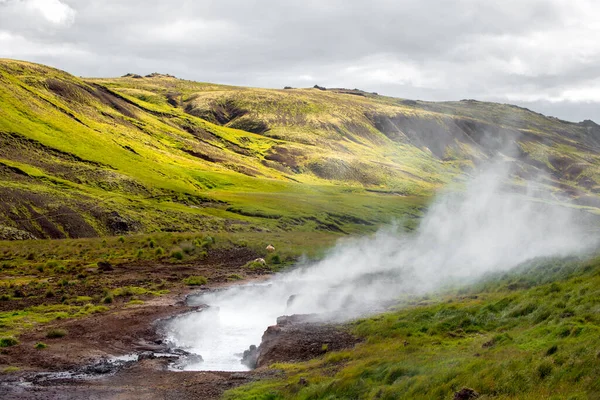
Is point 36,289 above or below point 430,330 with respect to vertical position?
below

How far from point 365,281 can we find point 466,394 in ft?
105

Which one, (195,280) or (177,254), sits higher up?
(195,280)

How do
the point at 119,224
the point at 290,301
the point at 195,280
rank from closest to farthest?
the point at 290,301, the point at 195,280, the point at 119,224

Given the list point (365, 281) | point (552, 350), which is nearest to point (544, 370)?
point (552, 350)

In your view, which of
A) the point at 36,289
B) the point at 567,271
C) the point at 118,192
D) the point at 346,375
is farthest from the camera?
the point at 118,192

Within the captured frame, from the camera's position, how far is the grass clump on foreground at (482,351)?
14.0 metres

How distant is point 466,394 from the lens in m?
14.1

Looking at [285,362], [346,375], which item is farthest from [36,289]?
[346,375]

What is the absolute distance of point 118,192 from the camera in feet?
319

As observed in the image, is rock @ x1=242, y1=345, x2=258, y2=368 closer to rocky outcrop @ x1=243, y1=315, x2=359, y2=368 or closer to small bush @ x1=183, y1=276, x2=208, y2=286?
rocky outcrop @ x1=243, y1=315, x2=359, y2=368

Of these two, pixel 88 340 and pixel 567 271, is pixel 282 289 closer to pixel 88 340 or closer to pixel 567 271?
pixel 88 340

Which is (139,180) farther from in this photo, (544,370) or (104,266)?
(544,370)

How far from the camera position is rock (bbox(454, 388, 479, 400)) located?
13994mm

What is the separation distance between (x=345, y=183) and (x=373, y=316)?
154823 millimetres
